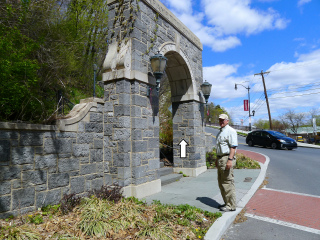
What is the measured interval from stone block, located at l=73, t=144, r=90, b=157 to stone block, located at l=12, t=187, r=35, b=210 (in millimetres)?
1093

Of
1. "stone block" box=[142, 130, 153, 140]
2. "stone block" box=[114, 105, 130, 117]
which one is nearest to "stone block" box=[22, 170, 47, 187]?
"stone block" box=[114, 105, 130, 117]

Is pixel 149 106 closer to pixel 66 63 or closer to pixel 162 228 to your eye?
pixel 162 228

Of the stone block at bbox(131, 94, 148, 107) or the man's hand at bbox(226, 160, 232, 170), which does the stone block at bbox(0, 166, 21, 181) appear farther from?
the man's hand at bbox(226, 160, 232, 170)

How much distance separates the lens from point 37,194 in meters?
4.22

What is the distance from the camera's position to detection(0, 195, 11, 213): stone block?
12.2ft

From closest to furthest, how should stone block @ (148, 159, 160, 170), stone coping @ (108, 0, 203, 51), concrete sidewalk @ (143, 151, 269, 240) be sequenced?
1. concrete sidewalk @ (143, 151, 269, 240)
2. stone block @ (148, 159, 160, 170)
3. stone coping @ (108, 0, 203, 51)

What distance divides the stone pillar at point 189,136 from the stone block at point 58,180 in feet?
15.5

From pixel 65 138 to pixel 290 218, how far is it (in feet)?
15.4

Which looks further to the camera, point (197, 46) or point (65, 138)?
point (197, 46)

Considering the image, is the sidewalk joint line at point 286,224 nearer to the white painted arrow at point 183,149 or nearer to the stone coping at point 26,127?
the white painted arrow at point 183,149

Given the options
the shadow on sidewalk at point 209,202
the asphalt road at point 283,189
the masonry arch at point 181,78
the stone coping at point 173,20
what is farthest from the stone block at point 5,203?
the masonry arch at point 181,78

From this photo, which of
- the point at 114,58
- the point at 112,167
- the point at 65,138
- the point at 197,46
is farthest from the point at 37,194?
the point at 197,46

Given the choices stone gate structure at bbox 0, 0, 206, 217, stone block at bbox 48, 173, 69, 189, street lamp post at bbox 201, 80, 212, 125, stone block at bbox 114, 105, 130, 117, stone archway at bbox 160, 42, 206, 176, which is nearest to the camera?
stone gate structure at bbox 0, 0, 206, 217

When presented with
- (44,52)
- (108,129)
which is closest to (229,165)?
(108,129)
